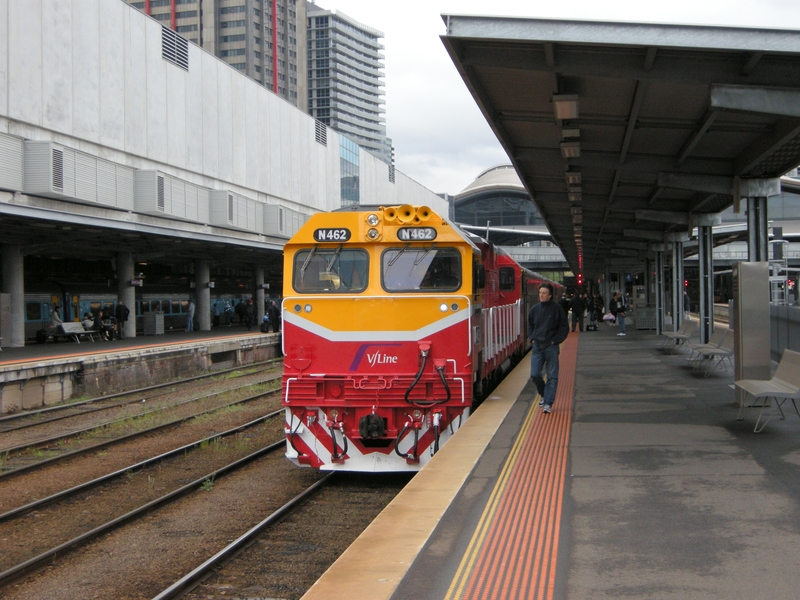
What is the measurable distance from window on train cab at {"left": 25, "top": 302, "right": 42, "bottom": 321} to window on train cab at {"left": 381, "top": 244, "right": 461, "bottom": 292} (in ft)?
74.2

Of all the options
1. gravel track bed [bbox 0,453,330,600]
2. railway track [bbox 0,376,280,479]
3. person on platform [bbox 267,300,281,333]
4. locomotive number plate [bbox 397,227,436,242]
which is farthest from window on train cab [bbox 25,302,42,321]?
locomotive number plate [bbox 397,227,436,242]

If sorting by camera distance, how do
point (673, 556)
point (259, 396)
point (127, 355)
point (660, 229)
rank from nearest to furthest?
1. point (673, 556)
2. point (259, 396)
3. point (127, 355)
4. point (660, 229)

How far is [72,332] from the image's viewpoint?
1072 inches

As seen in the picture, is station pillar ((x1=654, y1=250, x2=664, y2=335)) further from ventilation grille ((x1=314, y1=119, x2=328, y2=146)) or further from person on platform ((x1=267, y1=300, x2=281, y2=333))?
ventilation grille ((x1=314, y1=119, x2=328, y2=146))

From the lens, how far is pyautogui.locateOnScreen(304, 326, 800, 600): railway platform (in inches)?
168

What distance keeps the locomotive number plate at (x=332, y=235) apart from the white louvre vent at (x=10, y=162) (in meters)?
16.2

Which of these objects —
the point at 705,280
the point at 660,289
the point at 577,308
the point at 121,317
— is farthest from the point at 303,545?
the point at 121,317

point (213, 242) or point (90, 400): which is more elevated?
point (213, 242)

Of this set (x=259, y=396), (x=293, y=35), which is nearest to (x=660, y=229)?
(x=259, y=396)

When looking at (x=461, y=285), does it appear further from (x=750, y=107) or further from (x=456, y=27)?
(x=750, y=107)

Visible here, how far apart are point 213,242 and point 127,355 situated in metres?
8.96

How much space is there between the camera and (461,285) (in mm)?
8945

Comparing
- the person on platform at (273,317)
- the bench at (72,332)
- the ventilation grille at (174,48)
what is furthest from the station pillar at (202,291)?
the ventilation grille at (174,48)

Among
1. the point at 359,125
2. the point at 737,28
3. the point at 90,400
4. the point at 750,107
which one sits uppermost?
the point at 359,125
